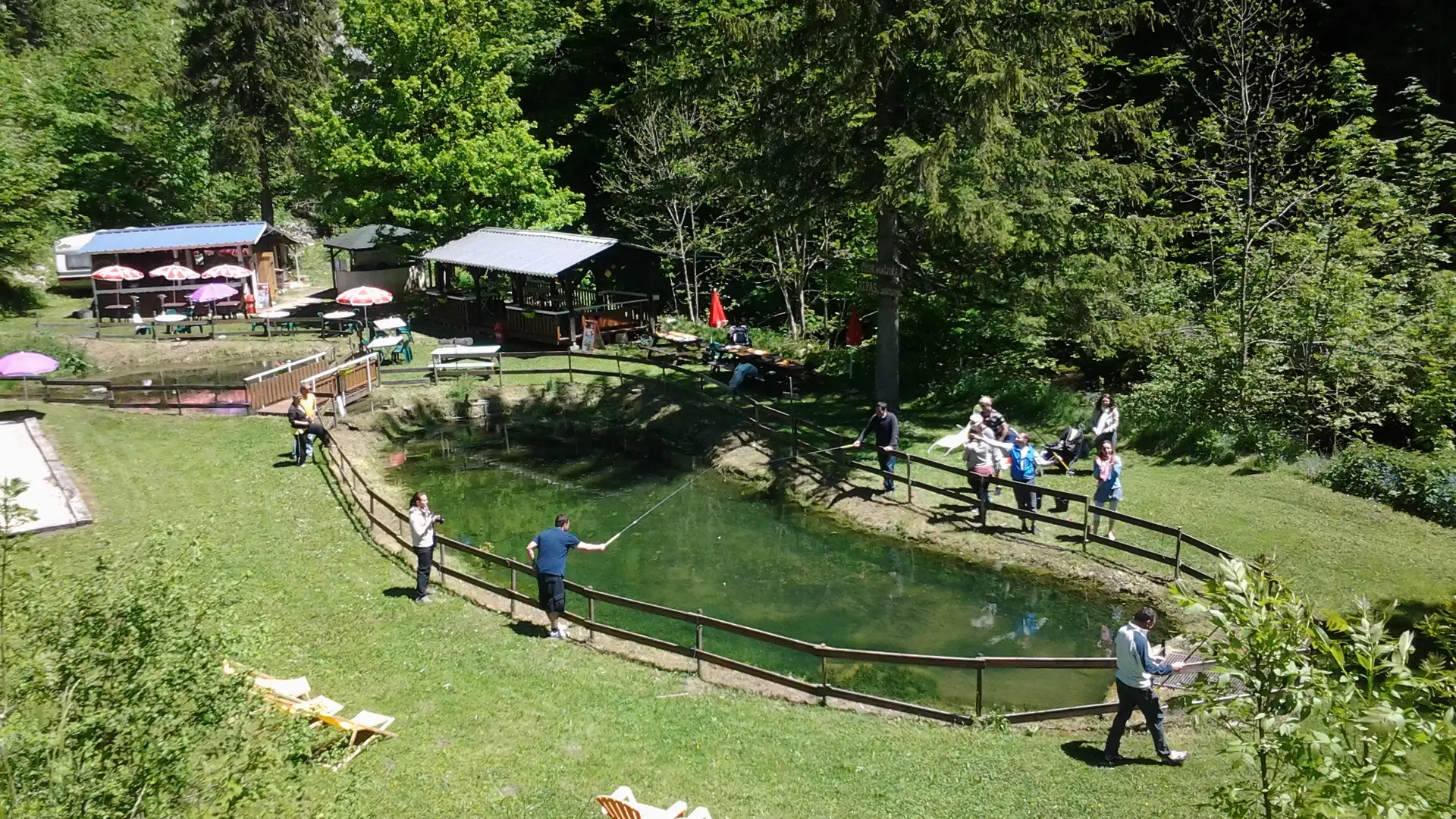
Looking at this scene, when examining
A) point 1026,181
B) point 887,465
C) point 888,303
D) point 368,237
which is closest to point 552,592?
point 887,465

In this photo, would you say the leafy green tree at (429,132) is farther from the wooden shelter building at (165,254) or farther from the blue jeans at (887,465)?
the blue jeans at (887,465)

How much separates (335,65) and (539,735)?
113 ft

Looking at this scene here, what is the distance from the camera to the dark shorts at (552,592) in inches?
547

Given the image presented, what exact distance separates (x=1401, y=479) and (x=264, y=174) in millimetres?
49598

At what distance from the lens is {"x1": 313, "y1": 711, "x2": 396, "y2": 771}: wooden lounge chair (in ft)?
33.1

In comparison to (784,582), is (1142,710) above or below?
above

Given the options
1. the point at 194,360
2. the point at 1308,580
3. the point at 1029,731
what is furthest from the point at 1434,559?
the point at 194,360

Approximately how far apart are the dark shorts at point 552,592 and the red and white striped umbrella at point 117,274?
31.3m

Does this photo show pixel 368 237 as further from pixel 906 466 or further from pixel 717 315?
pixel 906 466

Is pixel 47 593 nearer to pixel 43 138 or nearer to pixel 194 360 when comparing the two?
pixel 194 360

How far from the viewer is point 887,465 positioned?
19453mm

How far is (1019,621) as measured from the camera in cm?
1501

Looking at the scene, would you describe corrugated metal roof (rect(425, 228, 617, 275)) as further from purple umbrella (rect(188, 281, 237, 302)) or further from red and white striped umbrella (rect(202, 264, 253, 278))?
red and white striped umbrella (rect(202, 264, 253, 278))

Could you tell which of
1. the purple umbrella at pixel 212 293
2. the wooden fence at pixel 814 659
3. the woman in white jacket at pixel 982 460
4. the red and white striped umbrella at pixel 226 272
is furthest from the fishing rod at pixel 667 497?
the red and white striped umbrella at pixel 226 272
